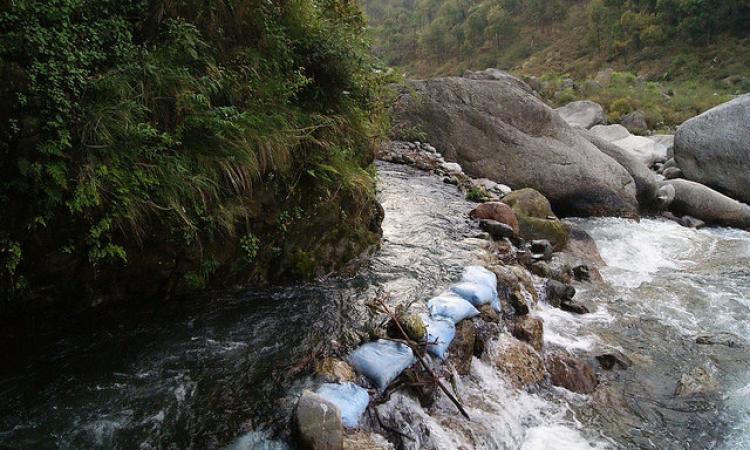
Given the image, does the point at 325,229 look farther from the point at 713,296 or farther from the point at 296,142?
the point at 713,296

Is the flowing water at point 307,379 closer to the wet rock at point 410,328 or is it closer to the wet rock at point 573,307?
the wet rock at point 573,307

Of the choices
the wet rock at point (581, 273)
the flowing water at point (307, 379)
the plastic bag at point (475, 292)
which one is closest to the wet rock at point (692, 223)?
the flowing water at point (307, 379)

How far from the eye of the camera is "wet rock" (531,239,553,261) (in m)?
7.36

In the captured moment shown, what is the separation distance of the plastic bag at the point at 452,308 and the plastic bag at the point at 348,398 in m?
1.37

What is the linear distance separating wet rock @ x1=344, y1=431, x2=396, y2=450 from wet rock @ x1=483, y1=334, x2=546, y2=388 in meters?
1.72

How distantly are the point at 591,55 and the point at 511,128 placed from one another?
40.6 metres

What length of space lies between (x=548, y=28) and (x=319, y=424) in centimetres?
6301

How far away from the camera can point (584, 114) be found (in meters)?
22.1

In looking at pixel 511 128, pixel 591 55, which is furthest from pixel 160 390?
pixel 591 55

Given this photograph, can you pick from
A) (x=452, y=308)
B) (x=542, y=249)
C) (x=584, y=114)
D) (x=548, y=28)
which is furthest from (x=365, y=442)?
(x=548, y=28)

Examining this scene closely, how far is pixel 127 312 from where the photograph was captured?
409cm

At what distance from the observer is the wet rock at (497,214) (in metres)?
7.86

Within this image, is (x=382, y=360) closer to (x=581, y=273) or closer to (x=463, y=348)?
(x=463, y=348)

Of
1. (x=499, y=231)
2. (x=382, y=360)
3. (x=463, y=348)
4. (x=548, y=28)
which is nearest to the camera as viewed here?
(x=382, y=360)
